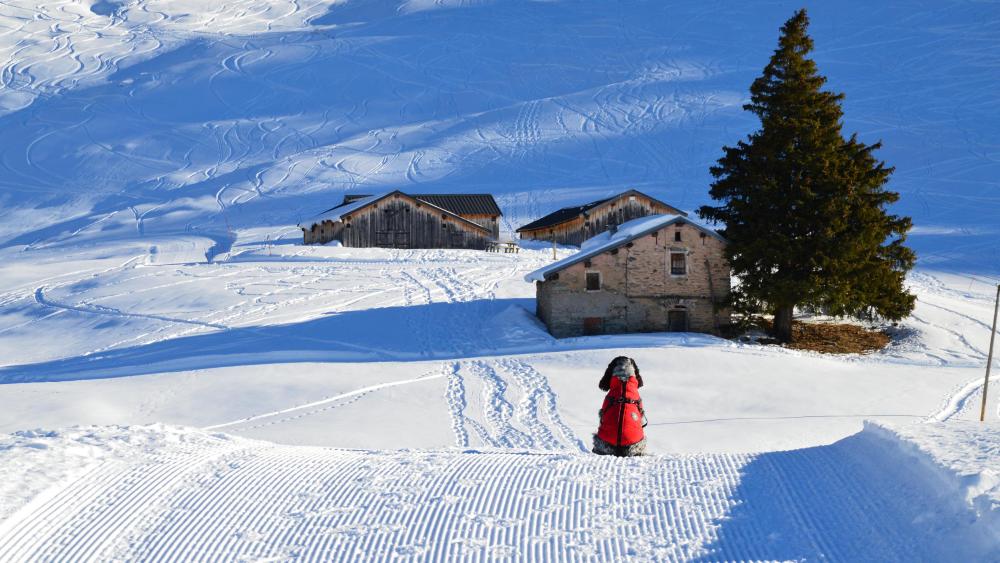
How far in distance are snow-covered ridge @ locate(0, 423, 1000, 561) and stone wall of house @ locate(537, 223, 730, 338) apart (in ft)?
67.4

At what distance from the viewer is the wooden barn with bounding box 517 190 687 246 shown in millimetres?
55750

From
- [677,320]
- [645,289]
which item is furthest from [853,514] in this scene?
[677,320]

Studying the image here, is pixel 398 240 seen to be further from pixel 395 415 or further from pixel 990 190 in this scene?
pixel 990 190

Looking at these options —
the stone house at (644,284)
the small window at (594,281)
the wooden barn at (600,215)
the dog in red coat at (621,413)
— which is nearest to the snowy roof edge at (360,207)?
the wooden barn at (600,215)

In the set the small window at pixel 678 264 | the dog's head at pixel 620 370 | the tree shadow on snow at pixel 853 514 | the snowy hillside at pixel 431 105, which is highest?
the snowy hillside at pixel 431 105

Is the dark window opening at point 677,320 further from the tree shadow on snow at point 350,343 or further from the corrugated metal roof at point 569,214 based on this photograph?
the corrugated metal roof at point 569,214

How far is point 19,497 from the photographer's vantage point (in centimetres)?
824

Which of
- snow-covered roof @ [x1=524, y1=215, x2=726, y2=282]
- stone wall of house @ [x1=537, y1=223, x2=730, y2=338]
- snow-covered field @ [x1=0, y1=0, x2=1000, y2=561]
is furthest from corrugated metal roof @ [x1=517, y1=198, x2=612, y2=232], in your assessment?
stone wall of house @ [x1=537, y1=223, x2=730, y2=338]

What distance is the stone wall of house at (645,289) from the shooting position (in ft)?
101

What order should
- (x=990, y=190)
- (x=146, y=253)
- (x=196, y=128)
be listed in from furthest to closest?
(x=196, y=128) → (x=990, y=190) → (x=146, y=253)

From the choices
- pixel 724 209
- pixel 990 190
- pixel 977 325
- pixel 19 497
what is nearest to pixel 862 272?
pixel 724 209

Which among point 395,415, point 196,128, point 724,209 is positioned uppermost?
point 196,128

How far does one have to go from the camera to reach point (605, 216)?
56.2 m

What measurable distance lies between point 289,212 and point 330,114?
30.0 metres
